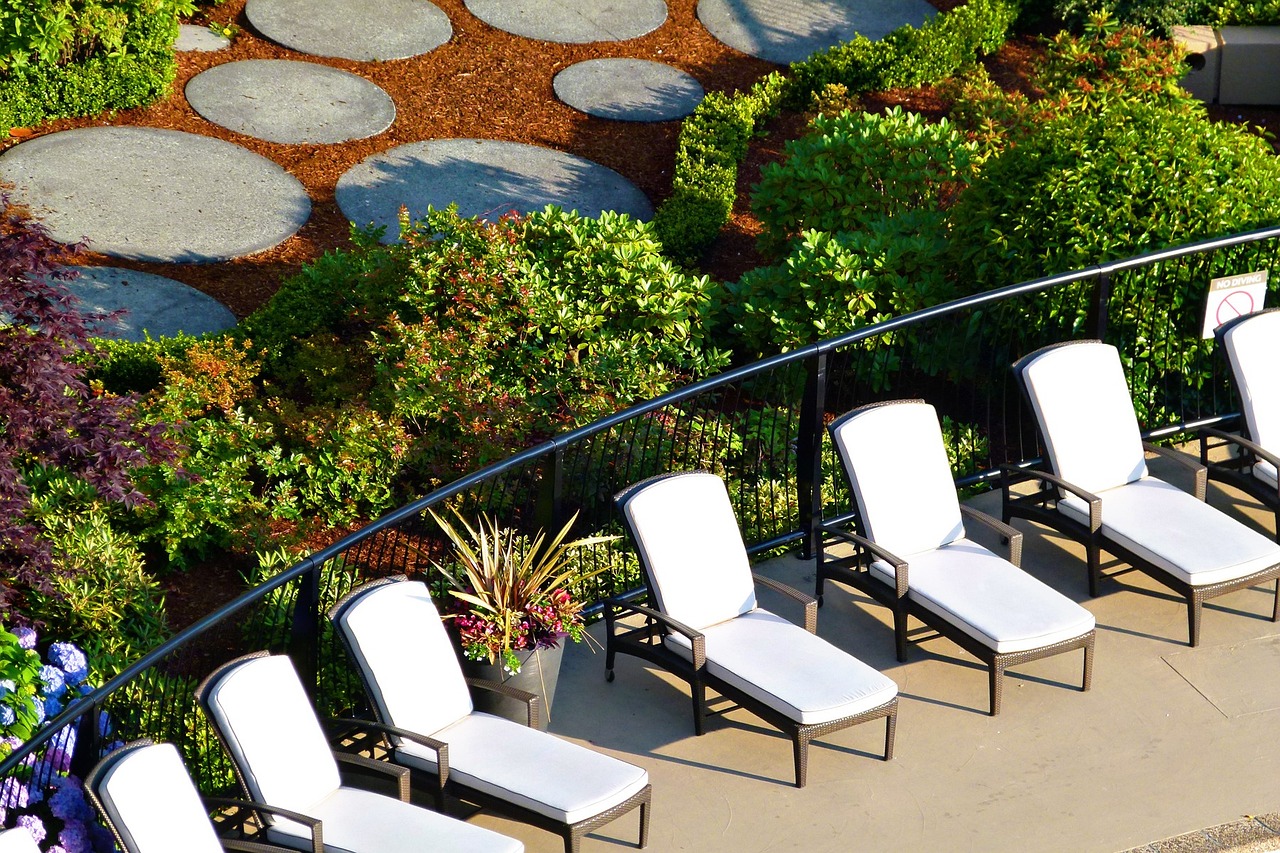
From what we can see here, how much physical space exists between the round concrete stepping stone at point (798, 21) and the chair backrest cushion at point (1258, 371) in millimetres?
7554

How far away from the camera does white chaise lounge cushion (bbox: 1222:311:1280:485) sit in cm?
795

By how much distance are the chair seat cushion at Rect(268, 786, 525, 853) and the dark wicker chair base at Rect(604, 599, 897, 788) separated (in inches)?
50.8

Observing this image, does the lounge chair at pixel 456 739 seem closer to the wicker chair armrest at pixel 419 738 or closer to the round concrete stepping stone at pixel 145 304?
the wicker chair armrest at pixel 419 738

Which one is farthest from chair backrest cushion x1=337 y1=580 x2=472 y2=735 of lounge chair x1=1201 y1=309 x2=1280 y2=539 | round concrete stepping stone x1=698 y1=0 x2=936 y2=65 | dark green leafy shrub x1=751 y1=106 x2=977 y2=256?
round concrete stepping stone x1=698 y1=0 x2=936 y2=65

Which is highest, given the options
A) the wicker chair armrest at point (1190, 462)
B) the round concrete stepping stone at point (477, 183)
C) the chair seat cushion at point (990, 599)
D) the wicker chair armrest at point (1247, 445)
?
the round concrete stepping stone at point (477, 183)

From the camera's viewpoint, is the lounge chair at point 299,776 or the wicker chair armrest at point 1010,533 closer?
the lounge chair at point 299,776

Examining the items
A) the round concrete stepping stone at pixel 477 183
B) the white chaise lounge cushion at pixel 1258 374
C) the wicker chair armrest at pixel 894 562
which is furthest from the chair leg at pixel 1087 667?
the round concrete stepping stone at pixel 477 183

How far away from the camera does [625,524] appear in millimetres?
6758

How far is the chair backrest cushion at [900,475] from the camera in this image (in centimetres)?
718

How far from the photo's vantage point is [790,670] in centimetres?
633

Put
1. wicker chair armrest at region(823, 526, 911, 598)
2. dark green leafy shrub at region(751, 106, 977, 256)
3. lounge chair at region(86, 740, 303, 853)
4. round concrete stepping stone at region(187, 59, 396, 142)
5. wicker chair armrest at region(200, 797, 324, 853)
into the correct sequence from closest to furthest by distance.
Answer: lounge chair at region(86, 740, 303, 853), wicker chair armrest at region(200, 797, 324, 853), wicker chair armrest at region(823, 526, 911, 598), dark green leafy shrub at region(751, 106, 977, 256), round concrete stepping stone at region(187, 59, 396, 142)

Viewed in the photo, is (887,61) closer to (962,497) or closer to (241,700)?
(962,497)

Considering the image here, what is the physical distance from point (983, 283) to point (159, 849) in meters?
6.04

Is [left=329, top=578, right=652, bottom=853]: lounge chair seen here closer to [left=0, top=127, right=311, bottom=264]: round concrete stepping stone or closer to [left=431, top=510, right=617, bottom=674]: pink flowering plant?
[left=431, top=510, right=617, bottom=674]: pink flowering plant
